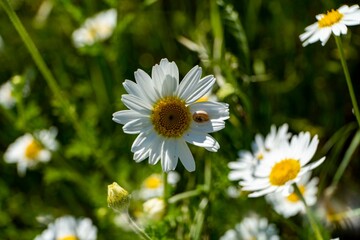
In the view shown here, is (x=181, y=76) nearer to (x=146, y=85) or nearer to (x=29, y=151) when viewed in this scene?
(x=29, y=151)

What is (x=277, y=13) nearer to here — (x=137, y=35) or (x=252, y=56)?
(x=252, y=56)

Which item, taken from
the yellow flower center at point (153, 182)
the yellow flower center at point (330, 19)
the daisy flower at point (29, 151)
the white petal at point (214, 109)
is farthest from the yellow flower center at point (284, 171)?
the daisy flower at point (29, 151)

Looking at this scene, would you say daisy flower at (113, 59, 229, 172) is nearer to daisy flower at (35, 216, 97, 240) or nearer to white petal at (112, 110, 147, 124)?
white petal at (112, 110, 147, 124)

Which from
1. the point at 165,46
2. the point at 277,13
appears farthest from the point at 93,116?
the point at 277,13

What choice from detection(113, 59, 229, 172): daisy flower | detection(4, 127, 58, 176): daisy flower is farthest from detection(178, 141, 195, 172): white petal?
detection(4, 127, 58, 176): daisy flower

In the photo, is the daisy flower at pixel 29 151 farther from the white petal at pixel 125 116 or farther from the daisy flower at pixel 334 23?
the daisy flower at pixel 334 23

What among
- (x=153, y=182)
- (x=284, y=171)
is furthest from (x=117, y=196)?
(x=153, y=182)
